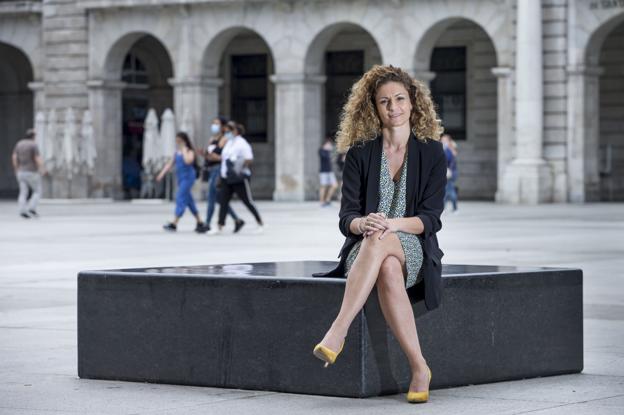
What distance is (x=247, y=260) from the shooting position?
17.0 meters

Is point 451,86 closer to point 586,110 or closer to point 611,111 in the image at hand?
point 611,111

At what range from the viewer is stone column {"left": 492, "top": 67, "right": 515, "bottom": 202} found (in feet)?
124

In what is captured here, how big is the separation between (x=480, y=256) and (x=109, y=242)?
5.79m

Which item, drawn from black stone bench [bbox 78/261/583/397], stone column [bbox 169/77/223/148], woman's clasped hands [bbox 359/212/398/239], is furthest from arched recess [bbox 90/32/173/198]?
woman's clasped hands [bbox 359/212/398/239]

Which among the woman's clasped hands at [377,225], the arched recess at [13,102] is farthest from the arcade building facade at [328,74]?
the woman's clasped hands at [377,225]

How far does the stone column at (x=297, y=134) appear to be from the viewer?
40.3 metres

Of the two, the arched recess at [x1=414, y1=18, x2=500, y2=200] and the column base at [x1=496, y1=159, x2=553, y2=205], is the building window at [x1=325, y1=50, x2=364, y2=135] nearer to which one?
the arched recess at [x1=414, y1=18, x2=500, y2=200]

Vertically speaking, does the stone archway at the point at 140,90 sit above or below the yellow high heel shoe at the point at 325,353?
above

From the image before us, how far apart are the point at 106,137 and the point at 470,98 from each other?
955 centimetres

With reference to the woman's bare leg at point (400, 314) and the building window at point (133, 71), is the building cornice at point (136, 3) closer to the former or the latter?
the building window at point (133, 71)

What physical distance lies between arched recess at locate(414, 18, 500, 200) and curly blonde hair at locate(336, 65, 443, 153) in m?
33.8

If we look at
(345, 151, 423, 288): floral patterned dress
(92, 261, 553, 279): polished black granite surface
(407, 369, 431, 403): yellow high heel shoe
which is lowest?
(407, 369, 431, 403): yellow high heel shoe

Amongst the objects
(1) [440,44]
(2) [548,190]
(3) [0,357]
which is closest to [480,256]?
(3) [0,357]

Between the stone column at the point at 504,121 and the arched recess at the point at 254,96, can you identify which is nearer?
the stone column at the point at 504,121
